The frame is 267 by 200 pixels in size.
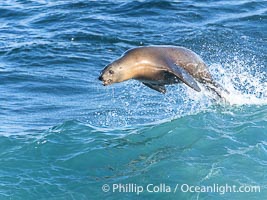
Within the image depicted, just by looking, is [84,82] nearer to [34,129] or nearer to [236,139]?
[34,129]

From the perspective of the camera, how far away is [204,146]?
8586 mm

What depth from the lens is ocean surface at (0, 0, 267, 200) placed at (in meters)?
7.75

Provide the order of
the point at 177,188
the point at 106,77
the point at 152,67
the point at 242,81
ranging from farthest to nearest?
the point at 242,81 < the point at 152,67 < the point at 106,77 < the point at 177,188

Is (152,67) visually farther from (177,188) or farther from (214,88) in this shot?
(177,188)

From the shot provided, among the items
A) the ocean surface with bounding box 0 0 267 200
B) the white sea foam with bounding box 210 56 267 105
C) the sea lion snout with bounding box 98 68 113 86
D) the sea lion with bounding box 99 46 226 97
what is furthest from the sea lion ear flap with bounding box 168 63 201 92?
the white sea foam with bounding box 210 56 267 105

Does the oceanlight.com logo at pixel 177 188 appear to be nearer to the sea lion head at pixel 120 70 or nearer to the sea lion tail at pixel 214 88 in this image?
the sea lion head at pixel 120 70

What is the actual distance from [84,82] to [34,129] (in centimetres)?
359

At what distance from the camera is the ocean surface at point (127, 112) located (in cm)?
775

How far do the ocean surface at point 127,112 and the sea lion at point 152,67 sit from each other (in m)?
0.93

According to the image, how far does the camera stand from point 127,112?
1095 cm

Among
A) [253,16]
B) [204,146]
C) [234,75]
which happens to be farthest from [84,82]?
[253,16]

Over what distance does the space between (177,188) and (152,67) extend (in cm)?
174

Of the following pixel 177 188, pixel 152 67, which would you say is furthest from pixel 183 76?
pixel 177 188

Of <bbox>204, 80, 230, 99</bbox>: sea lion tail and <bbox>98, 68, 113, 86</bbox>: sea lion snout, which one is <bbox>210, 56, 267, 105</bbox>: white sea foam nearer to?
<bbox>204, 80, 230, 99</bbox>: sea lion tail
